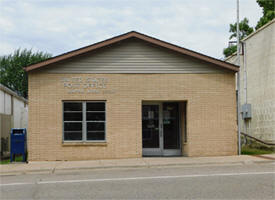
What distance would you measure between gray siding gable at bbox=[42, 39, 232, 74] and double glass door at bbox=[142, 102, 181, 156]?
1.76 m

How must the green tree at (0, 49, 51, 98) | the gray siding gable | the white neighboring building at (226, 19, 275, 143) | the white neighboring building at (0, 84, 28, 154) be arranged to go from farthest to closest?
the green tree at (0, 49, 51, 98) → the white neighboring building at (0, 84, 28, 154) → the white neighboring building at (226, 19, 275, 143) → the gray siding gable

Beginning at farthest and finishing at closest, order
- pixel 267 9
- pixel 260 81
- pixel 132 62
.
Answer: pixel 267 9 < pixel 260 81 < pixel 132 62

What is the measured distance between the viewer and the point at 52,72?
15547 millimetres

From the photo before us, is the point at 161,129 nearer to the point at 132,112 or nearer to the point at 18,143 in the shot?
the point at 132,112

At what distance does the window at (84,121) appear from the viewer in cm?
1555

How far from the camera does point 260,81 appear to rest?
1958cm

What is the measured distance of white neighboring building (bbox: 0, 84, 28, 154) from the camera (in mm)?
19750

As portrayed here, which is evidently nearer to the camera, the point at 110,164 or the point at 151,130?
the point at 110,164

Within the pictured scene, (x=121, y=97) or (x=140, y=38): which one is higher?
(x=140, y=38)

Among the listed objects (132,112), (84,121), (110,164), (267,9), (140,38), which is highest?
(267,9)

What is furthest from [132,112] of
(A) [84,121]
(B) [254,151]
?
(B) [254,151]

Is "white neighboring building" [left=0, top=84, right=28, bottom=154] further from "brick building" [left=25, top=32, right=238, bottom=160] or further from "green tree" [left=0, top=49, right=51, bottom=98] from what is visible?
"green tree" [left=0, top=49, right=51, bottom=98]

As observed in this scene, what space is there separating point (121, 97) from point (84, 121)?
1.70m

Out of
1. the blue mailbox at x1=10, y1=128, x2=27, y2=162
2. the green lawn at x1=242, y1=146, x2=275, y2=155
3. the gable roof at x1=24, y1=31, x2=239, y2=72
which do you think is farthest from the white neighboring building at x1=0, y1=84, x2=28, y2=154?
the green lawn at x1=242, y1=146, x2=275, y2=155
